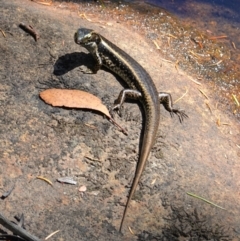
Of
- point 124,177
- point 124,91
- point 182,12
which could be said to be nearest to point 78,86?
point 124,91

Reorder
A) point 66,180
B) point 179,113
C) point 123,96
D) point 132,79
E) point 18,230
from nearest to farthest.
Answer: point 18,230, point 66,180, point 123,96, point 179,113, point 132,79

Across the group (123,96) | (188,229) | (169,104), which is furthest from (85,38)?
(188,229)

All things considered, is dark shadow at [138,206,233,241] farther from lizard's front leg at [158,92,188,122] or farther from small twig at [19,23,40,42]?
small twig at [19,23,40,42]

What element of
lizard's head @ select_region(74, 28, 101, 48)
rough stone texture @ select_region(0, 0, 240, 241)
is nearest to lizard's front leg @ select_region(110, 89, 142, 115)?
rough stone texture @ select_region(0, 0, 240, 241)

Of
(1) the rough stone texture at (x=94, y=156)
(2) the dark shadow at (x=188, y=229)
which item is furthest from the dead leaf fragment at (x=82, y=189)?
(2) the dark shadow at (x=188, y=229)

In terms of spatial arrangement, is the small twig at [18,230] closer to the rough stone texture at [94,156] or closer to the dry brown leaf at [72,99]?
the rough stone texture at [94,156]

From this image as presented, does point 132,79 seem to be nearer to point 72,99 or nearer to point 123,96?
point 123,96
